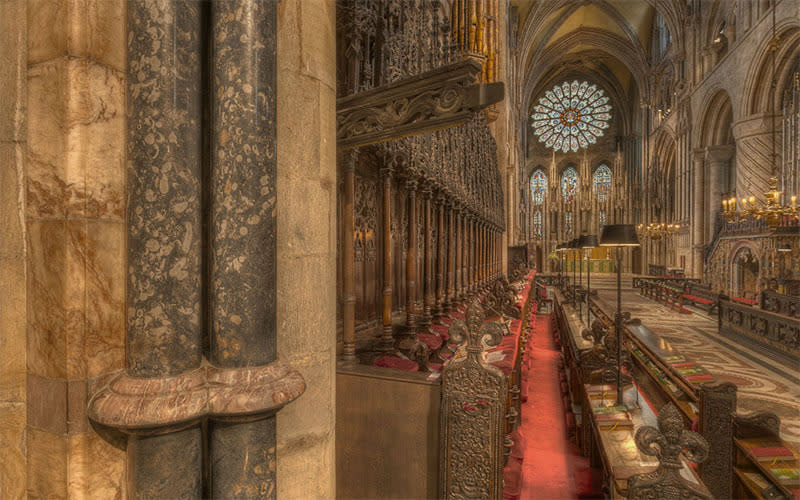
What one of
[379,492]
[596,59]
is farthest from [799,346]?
[596,59]

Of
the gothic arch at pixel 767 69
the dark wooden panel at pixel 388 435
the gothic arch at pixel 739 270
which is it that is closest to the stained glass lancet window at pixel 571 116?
the gothic arch at pixel 767 69

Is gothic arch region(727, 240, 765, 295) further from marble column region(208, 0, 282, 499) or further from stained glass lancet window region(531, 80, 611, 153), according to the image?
stained glass lancet window region(531, 80, 611, 153)

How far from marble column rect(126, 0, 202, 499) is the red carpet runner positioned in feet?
8.33

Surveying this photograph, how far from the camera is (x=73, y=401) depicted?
1.15 m

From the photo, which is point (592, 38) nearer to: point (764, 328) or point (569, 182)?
point (569, 182)

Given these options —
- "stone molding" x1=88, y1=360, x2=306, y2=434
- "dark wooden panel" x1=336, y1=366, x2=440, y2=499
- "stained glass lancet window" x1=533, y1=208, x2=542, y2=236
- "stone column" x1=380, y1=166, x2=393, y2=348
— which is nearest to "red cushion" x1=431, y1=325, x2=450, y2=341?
→ "stone column" x1=380, y1=166, x2=393, y2=348

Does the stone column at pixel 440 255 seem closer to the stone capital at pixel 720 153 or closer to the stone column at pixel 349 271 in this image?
the stone column at pixel 349 271

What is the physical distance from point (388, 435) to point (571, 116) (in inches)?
1497

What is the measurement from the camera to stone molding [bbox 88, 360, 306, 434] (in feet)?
3.58

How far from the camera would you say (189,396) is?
3.78ft

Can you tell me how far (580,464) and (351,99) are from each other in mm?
3901

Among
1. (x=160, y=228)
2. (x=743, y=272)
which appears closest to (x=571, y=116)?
(x=743, y=272)

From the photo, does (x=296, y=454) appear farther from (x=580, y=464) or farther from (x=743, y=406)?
(x=743, y=406)

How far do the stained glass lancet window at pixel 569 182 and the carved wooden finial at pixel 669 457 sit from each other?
34.0 metres
